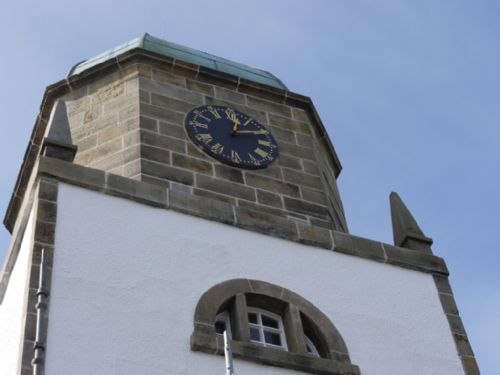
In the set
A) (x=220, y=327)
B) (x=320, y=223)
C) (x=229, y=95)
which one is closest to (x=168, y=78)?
(x=229, y=95)

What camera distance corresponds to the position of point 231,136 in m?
16.7

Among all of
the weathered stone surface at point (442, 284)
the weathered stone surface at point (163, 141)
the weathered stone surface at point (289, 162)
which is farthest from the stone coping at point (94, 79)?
the weathered stone surface at point (442, 284)

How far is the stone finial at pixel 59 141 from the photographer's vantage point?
47.0ft

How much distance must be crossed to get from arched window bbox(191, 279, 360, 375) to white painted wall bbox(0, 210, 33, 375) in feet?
5.93

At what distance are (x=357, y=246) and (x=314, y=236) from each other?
2.01 ft

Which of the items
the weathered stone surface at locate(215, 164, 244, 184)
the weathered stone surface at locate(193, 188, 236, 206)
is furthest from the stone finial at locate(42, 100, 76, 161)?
the weathered stone surface at locate(215, 164, 244, 184)

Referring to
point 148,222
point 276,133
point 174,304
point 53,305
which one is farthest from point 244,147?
point 53,305

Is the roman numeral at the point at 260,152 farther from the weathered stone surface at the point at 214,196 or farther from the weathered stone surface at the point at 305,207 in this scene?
the weathered stone surface at the point at 214,196

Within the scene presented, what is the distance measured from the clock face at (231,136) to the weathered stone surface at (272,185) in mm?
219

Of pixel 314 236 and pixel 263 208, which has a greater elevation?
pixel 263 208

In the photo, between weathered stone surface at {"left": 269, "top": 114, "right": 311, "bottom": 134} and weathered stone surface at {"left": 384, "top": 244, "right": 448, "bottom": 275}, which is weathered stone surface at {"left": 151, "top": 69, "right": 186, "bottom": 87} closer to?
weathered stone surface at {"left": 269, "top": 114, "right": 311, "bottom": 134}

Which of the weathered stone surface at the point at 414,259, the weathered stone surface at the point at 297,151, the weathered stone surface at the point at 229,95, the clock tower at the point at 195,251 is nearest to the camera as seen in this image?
the clock tower at the point at 195,251

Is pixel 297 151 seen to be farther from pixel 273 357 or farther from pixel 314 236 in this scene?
pixel 273 357

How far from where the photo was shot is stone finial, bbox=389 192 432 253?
51.9 ft
